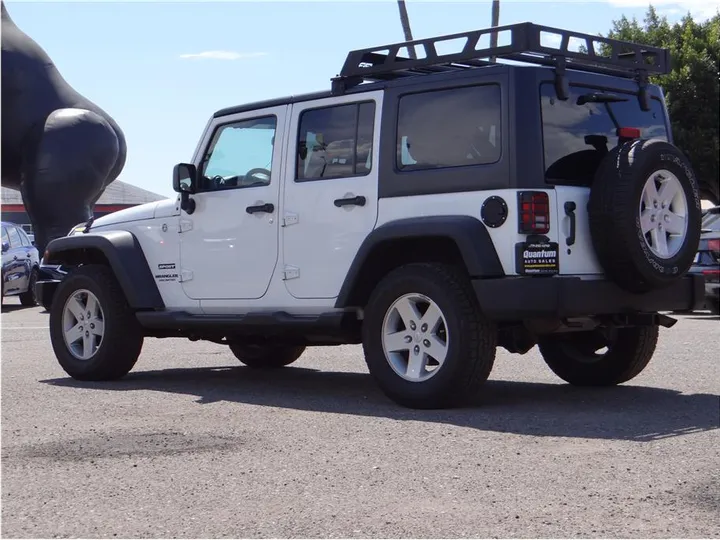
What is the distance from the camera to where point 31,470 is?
566 centimetres

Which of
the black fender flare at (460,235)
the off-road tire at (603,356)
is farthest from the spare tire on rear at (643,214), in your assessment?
the off-road tire at (603,356)

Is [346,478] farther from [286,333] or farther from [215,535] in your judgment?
[286,333]

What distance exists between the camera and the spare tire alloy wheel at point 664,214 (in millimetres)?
7500

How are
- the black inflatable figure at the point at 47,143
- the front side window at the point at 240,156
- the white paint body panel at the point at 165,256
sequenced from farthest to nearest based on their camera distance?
the black inflatable figure at the point at 47,143 → the white paint body panel at the point at 165,256 → the front side window at the point at 240,156

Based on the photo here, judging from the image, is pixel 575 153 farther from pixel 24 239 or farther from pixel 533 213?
pixel 24 239

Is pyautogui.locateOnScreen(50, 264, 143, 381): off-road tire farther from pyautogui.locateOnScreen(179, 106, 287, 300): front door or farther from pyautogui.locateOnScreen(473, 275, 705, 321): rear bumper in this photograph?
pyautogui.locateOnScreen(473, 275, 705, 321): rear bumper

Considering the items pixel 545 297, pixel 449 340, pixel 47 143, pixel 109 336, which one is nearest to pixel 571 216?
pixel 545 297

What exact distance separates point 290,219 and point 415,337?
4.64ft

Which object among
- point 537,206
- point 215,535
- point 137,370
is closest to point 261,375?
point 137,370

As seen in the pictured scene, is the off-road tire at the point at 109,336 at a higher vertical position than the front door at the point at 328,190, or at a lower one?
lower

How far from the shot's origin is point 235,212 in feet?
29.2

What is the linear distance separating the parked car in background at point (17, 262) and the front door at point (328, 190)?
1328 centimetres

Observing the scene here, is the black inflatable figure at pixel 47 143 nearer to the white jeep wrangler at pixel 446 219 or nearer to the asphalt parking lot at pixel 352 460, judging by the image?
the asphalt parking lot at pixel 352 460

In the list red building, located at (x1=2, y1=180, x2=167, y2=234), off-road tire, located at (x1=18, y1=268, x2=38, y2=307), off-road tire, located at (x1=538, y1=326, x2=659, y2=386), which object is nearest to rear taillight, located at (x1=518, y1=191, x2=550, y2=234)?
off-road tire, located at (x1=538, y1=326, x2=659, y2=386)
